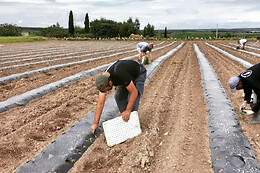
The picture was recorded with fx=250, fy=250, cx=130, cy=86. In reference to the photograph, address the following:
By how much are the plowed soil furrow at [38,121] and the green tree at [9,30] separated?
113 ft

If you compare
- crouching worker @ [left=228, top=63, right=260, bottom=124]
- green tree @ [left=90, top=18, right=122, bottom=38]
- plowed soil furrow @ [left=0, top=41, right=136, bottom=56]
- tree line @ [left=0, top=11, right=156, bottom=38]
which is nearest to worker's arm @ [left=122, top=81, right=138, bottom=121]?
crouching worker @ [left=228, top=63, right=260, bottom=124]

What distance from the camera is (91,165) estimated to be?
2750 millimetres

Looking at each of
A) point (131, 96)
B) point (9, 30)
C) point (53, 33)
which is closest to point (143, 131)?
point (131, 96)

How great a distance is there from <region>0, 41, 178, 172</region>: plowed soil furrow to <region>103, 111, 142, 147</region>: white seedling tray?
85 cm

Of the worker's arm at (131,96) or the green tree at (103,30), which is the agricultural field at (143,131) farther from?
the green tree at (103,30)

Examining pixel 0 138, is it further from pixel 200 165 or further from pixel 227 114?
pixel 227 114

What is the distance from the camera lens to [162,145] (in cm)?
313

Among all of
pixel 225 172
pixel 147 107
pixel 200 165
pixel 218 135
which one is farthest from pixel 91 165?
pixel 147 107

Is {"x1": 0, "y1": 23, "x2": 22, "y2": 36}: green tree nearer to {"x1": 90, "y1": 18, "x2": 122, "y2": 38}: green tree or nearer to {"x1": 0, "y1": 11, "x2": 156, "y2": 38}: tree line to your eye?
{"x1": 0, "y1": 11, "x2": 156, "y2": 38}: tree line

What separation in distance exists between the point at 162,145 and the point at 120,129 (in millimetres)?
566

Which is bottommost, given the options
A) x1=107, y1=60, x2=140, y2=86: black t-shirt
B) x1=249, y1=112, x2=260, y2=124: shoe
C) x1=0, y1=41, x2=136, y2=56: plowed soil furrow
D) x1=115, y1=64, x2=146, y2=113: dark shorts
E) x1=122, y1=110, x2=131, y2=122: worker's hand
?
x1=249, y1=112, x2=260, y2=124: shoe

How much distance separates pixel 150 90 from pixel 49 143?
3.09 m

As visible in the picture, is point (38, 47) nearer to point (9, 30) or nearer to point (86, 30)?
point (9, 30)

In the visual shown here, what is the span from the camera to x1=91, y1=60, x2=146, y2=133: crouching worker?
8.64ft
